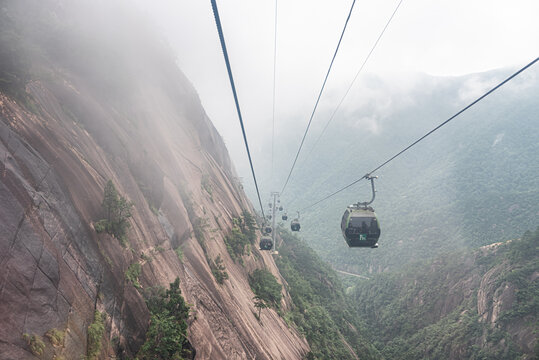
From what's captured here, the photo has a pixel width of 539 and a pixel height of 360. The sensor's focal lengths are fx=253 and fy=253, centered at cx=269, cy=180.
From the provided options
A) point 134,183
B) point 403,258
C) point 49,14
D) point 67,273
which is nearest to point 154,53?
point 49,14

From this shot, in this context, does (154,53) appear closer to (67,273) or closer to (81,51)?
(81,51)

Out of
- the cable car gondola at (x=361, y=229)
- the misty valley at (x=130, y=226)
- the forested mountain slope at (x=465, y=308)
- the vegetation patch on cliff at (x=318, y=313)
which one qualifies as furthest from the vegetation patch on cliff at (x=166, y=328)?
the forested mountain slope at (x=465, y=308)

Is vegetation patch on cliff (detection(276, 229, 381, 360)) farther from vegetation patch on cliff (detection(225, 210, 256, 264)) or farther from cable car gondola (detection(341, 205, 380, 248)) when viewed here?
cable car gondola (detection(341, 205, 380, 248))

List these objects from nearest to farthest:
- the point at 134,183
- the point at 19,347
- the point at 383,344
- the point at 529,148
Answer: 1. the point at 19,347
2. the point at 134,183
3. the point at 383,344
4. the point at 529,148

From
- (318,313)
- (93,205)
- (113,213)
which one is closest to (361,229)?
(113,213)

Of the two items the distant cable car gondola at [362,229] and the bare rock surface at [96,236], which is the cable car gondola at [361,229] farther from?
the bare rock surface at [96,236]

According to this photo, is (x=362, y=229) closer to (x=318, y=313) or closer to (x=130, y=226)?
(x=130, y=226)
